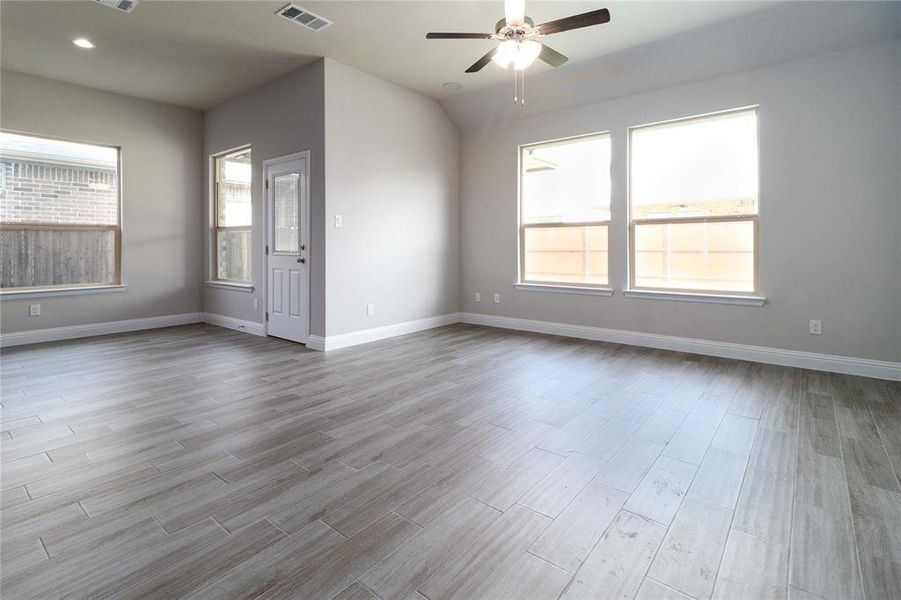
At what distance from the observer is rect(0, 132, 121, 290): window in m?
5.02

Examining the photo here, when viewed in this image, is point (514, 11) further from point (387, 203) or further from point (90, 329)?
point (90, 329)

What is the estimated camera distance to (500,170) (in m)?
6.05

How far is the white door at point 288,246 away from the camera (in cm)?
495

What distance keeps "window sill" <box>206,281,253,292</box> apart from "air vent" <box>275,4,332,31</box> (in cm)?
310

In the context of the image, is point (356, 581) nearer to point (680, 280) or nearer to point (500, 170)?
point (680, 280)

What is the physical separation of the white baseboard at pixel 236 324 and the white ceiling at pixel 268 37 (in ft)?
9.32

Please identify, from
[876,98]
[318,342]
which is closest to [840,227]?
[876,98]

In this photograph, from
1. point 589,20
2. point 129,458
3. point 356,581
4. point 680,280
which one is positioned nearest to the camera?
point 356,581

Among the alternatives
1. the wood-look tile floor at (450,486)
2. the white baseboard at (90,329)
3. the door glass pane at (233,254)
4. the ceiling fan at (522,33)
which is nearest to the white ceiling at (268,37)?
the ceiling fan at (522,33)

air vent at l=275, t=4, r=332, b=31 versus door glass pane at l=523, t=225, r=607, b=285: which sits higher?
air vent at l=275, t=4, r=332, b=31

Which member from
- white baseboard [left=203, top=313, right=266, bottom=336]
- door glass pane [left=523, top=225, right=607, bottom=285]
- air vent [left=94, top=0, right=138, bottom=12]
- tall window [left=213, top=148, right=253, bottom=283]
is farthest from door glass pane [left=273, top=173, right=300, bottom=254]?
door glass pane [left=523, top=225, right=607, bottom=285]

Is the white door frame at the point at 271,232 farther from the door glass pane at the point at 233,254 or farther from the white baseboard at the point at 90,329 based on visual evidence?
the white baseboard at the point at 90,329

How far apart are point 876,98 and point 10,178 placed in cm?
834

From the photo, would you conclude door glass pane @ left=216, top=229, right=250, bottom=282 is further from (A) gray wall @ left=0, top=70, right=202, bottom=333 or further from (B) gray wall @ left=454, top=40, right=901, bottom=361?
(B) gray wall @ left=454, top=40, right=901, bottom=361
